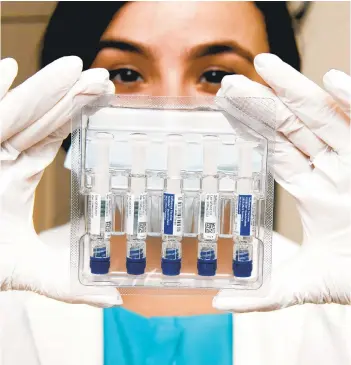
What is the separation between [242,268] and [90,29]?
0.57m

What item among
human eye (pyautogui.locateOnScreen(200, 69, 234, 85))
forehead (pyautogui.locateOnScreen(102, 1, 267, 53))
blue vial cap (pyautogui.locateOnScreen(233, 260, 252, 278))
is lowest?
blue vial cap (pyautogui.locateOnScreen(233, 260, 252, 278))

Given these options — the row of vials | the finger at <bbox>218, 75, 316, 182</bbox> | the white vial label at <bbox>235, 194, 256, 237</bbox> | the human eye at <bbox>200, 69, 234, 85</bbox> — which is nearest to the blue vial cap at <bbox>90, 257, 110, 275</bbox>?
the row of vials

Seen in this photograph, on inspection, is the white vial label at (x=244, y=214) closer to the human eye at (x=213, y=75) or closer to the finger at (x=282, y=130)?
the finger at (x=282, y=130)

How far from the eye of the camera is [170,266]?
2.39 ft

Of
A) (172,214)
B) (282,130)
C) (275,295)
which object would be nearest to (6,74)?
(172,214)

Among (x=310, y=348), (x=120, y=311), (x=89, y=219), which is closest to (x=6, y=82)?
(x=89, y=219)

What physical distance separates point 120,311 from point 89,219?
0.89 feet

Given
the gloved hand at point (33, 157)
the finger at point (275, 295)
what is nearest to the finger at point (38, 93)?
the gloved hand at point (33, 157)

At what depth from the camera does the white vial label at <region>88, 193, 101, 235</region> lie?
0.72m

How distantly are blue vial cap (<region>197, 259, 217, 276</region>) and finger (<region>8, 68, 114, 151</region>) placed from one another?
32 centimetres

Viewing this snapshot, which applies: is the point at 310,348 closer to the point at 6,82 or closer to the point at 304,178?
the point at 304,178

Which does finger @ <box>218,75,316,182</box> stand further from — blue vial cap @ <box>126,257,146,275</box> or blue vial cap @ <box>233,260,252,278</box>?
blue vial cap @ <box>126,257,146,275</box>

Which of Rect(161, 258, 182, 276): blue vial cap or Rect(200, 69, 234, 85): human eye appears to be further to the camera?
Rect(200, 69, 234, 85): human eye

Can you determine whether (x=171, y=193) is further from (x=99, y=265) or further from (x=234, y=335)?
(x=234, y=335)
